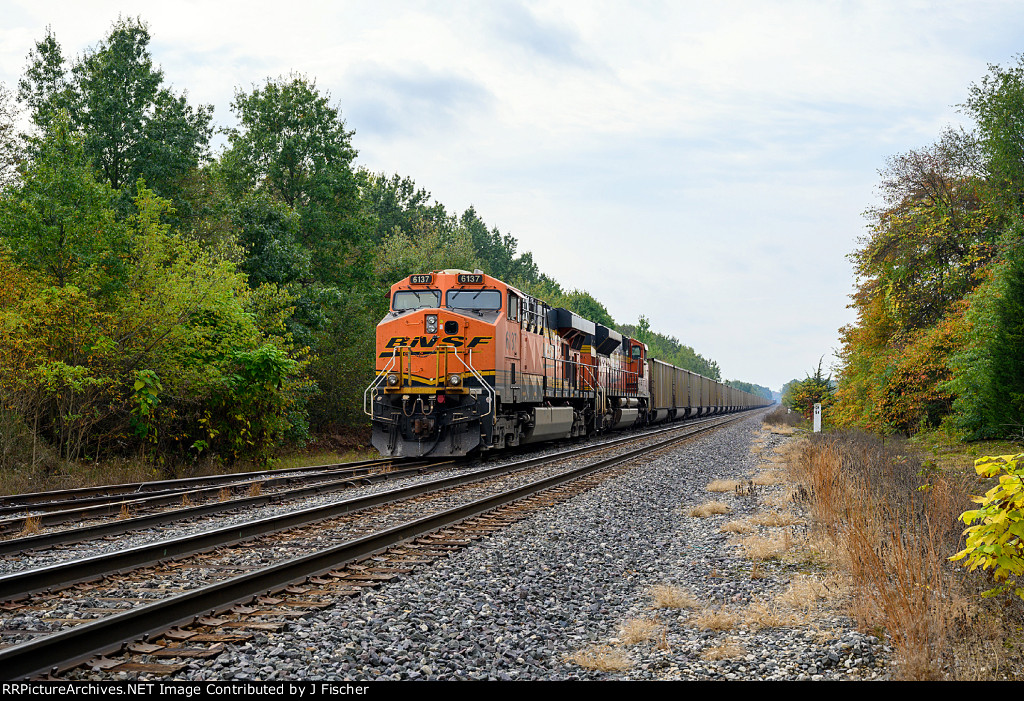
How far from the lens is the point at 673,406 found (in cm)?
4281

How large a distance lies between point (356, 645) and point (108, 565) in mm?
3056

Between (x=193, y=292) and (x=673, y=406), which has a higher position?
(x=193, y=292)

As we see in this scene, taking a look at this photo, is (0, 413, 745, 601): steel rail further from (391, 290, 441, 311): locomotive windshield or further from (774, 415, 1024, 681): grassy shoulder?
(391, 290, 441, 311): locomotive windshield

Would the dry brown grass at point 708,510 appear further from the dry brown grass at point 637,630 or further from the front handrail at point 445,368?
the front handrail at point 445,368

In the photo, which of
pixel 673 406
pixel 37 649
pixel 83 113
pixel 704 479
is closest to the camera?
pixel 37 649

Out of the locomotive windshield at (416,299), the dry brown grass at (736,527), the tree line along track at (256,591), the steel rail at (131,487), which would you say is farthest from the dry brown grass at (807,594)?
the locomotive windshield at (416,299)

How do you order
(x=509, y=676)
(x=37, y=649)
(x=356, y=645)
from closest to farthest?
1. (x=37, y=649)
2. (x=509, y=676)
3. (x=356, y=645)

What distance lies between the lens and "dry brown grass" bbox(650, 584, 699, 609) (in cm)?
591

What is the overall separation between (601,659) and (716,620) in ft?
3.70

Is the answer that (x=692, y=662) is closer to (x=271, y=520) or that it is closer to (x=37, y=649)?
(x=37, y=649)

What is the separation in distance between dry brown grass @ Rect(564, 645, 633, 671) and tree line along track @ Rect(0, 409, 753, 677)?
2.07 metres

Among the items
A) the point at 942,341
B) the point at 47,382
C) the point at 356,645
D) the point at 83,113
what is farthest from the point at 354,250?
the point at 356,645

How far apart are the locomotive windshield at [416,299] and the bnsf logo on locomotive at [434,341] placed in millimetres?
1062

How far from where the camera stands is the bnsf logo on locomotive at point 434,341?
16.0 m
